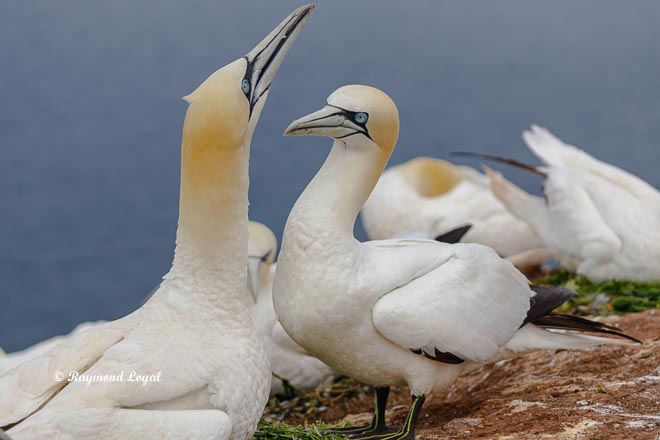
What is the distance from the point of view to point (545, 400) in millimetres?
4223

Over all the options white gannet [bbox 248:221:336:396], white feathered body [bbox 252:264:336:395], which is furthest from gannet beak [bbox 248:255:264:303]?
white feathered body [bbox 252:264:336:395]

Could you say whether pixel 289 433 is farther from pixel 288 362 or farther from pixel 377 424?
pixel 288 362

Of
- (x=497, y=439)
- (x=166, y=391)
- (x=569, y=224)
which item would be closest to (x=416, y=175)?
(x=569, y=224)

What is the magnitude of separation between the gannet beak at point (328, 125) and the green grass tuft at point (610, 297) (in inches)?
92.6

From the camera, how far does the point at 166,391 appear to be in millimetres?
3027

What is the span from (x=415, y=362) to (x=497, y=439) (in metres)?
0.48

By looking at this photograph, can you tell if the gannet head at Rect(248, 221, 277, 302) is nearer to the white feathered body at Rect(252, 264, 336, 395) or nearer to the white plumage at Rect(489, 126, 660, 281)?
the white feathered body at Rect(252, 264, 336, 395)

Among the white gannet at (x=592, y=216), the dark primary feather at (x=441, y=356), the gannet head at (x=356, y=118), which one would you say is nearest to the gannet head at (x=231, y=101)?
the gannet head at (x=356, y=118)

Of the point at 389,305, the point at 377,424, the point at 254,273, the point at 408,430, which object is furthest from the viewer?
the point at 254,273

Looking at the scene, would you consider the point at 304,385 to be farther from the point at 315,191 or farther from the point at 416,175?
the point at 416,175

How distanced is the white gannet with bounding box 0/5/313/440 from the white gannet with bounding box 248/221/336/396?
1913mm

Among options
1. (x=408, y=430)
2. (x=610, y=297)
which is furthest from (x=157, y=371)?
(x=610, y=297)

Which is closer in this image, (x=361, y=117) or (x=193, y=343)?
(x=193, y=343)

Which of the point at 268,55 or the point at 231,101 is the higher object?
the point at 268,55
